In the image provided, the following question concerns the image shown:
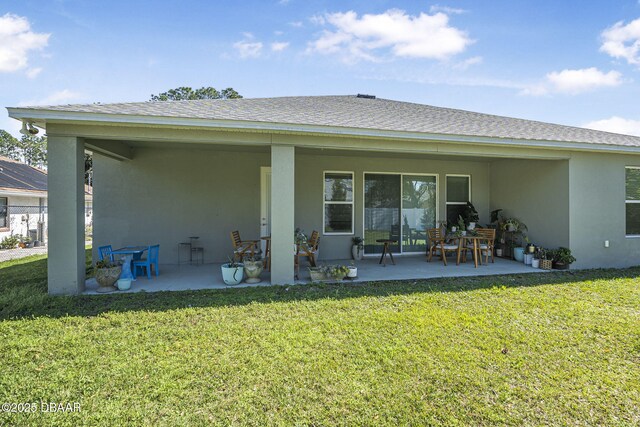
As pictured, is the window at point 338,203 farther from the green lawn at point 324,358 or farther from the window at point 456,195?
the green lawn at point 324,358

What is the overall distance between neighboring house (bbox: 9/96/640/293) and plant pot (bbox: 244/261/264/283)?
35 cm

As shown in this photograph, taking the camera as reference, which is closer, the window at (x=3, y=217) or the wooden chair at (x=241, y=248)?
the wooden chair at (x=241, y=248)

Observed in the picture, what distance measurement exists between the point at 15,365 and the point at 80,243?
8.75 ft

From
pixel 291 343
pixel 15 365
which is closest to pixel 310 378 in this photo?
pixel 291 343

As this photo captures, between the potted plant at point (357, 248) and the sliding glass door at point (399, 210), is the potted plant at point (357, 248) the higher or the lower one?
the lower one

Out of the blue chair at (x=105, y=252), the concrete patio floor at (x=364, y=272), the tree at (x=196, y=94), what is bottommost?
the concrete patio floor at (x=364, y=272)

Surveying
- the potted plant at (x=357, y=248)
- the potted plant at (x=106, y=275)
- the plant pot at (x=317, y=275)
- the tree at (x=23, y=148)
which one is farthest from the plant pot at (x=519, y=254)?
the tree at (x=23, y=148)

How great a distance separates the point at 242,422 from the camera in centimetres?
225

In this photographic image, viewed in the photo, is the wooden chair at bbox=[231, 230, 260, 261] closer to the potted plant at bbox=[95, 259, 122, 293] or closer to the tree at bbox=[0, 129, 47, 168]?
the potted plant at bbox=[95, 259, 122, 293]

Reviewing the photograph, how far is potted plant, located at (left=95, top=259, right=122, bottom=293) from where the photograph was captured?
5359 mm

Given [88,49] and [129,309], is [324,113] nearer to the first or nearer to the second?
[129,309]

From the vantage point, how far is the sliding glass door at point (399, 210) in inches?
344

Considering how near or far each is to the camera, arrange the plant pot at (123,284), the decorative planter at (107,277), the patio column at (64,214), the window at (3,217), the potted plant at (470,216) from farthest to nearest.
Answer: the window at (3,217) → the potted plant at (470,216) → the plant pot at (123,284) → the decorative planter at (107,277) → the patio column at (64,214)

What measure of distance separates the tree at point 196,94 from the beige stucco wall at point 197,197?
25150 millimetres
